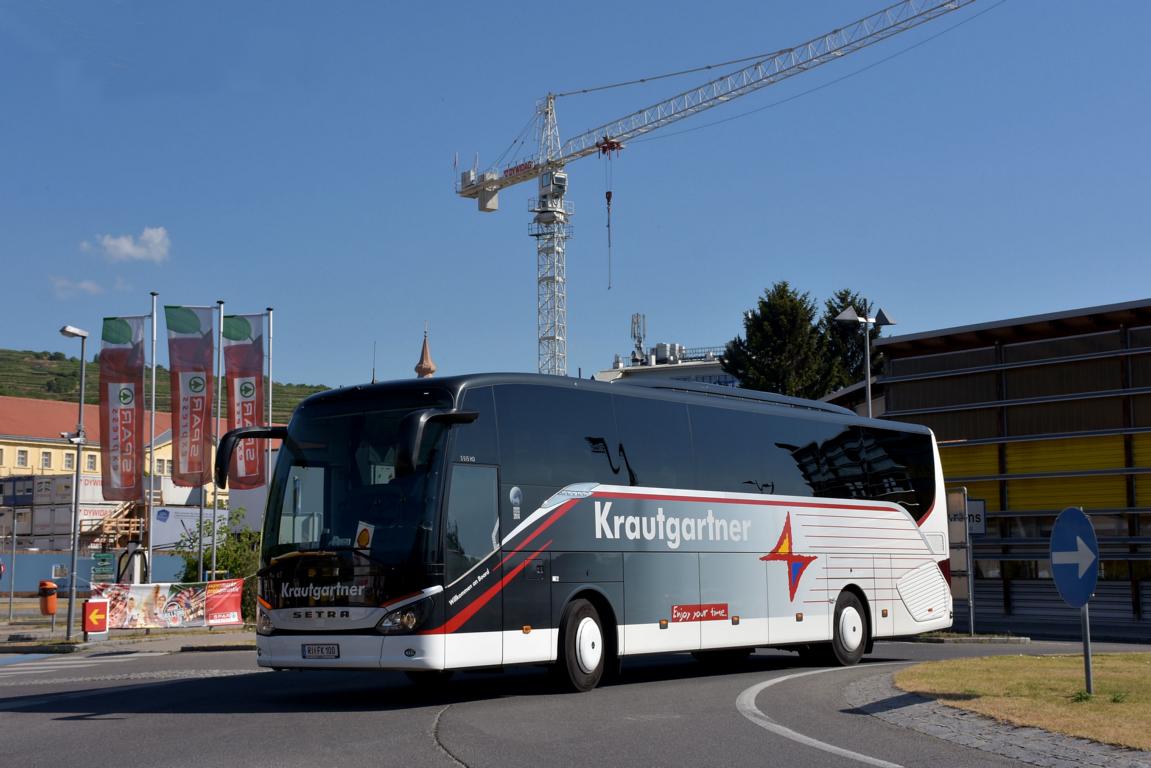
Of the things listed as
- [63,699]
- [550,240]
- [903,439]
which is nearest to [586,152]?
[550,240]

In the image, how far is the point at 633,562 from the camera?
16500 mm

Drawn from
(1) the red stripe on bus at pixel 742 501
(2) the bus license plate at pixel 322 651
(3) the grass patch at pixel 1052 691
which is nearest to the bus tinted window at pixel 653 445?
(1) the red stripe on bus at pixel 742 501

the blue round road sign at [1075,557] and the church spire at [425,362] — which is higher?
the church spire at [425,362]

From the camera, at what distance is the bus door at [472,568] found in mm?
13859

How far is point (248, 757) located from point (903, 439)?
609 inches

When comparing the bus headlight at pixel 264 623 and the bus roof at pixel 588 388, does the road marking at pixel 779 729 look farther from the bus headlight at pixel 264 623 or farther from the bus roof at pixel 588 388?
the bus headlight at pixel 264 623

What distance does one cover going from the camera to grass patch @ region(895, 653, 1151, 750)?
1069 cm

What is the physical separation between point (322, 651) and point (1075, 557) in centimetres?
758

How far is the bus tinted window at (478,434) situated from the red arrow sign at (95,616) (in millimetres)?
19846

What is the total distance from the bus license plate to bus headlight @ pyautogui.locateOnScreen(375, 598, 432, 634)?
61 cm

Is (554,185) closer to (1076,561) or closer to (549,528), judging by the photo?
(549,528)

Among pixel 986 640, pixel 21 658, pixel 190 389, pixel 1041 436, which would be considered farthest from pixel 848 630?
pixel 190 389

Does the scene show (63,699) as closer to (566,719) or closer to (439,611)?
(439,611)

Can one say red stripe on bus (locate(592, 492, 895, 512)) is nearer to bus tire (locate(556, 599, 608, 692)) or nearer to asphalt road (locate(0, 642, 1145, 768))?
bus tire (locate(556, 599, 608, 692))
